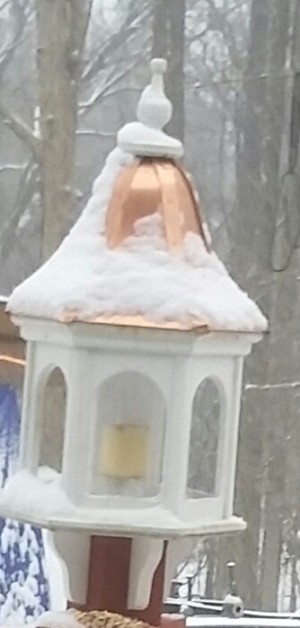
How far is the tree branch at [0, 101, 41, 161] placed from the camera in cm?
354

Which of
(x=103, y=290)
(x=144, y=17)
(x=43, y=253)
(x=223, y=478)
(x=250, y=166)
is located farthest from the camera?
(x=144, y=17)

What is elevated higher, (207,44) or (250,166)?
(207,44)

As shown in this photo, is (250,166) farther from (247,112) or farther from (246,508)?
(246,508)

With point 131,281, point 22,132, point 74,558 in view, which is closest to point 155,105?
point 131,281

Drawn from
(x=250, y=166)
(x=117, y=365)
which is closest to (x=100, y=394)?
(x=117, y=365)

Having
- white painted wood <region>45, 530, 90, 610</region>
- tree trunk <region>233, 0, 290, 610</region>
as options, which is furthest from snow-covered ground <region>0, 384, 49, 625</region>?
tree trunk <region>233, 0, 290, 610</region>

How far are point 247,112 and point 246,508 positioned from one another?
3.92ft

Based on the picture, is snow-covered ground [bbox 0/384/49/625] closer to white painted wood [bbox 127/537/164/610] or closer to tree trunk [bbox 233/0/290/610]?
white painted wood [bbox 127/537/164/610]

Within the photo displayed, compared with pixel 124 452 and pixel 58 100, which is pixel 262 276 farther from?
pixel 124 452

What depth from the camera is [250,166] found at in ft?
14.1

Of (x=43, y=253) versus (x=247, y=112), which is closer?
(x=43, y=253)

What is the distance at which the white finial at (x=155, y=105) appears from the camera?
1.19m

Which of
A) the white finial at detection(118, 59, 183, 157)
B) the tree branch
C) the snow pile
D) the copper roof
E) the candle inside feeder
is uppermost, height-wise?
the tree branch

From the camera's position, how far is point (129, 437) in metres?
1.19
